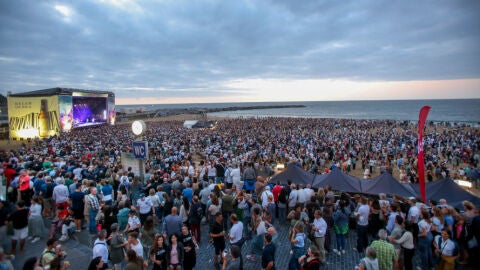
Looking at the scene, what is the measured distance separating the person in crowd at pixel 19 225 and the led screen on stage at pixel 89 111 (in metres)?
34.2

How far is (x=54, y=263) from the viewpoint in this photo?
360 centimetres

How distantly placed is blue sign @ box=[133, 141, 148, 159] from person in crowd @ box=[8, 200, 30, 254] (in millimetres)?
4336

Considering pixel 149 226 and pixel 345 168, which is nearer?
pixel 149 226

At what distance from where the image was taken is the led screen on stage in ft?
117

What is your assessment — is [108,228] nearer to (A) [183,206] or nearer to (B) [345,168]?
(A) [183,206]

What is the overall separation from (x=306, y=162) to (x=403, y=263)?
11528 mm

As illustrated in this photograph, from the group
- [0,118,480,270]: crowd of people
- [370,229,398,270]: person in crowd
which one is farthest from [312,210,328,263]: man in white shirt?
A: [370,229,398,270]: person in crowd

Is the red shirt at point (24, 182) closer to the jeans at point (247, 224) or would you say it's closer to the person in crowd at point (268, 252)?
the jeans at point (247, 224)

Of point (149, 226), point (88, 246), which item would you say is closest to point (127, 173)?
point (88, 246)

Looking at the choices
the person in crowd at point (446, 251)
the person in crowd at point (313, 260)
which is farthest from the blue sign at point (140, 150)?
the person in crowd at point (446, 251)

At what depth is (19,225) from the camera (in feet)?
19.0

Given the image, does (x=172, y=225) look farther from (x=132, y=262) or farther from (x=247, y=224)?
(x=247, y=224)

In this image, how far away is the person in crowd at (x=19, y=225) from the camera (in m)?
5.78

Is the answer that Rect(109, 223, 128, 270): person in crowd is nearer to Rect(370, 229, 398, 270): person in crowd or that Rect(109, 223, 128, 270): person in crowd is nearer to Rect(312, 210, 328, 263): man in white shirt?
Rect(312, 210, 328, 263): man in white shirt
